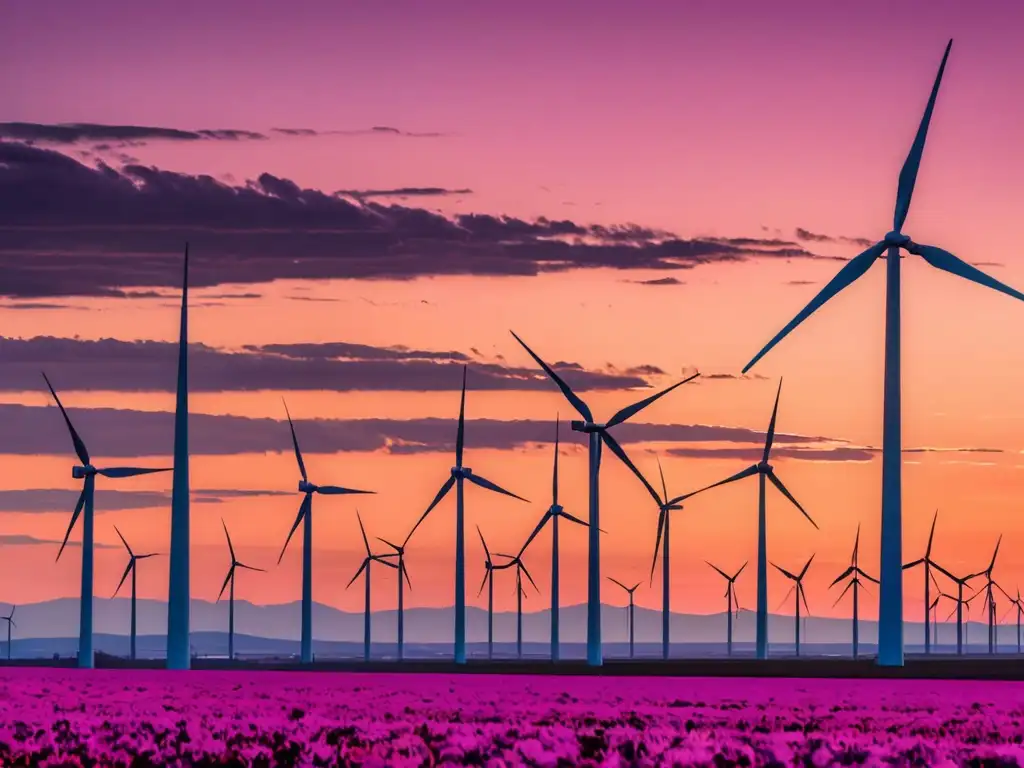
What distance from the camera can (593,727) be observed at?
104 feet

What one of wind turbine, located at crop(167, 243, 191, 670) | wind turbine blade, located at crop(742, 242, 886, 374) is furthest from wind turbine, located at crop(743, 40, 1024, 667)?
wind turbine, located at crop(167, 243, 191, 670)

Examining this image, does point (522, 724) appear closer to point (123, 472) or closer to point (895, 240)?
point (895, 240)

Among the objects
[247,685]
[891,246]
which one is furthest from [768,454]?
[247,685]

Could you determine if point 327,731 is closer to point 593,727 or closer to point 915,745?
point 593,727

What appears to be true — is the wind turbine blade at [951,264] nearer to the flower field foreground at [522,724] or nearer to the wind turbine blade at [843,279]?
the wind turbine blade at [843,279]

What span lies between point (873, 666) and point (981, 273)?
14.7m

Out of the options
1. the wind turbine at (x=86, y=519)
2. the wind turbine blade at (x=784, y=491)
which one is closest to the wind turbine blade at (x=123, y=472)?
the wind turbine at (x=86, y=519)

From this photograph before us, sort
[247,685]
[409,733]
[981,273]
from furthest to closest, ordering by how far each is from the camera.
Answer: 1. [981,273]
2. [247,685]
3. [409,733]

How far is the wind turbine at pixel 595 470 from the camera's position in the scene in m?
106

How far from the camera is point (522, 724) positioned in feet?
107

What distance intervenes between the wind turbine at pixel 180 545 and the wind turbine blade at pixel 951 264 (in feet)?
106

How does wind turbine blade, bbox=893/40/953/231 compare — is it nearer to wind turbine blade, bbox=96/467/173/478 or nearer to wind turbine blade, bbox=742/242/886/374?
wind turbine blade, bbox=742/242/886/374

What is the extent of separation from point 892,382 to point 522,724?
36.8 metres

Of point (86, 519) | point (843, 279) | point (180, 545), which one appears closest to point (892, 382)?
point (843, 279)
